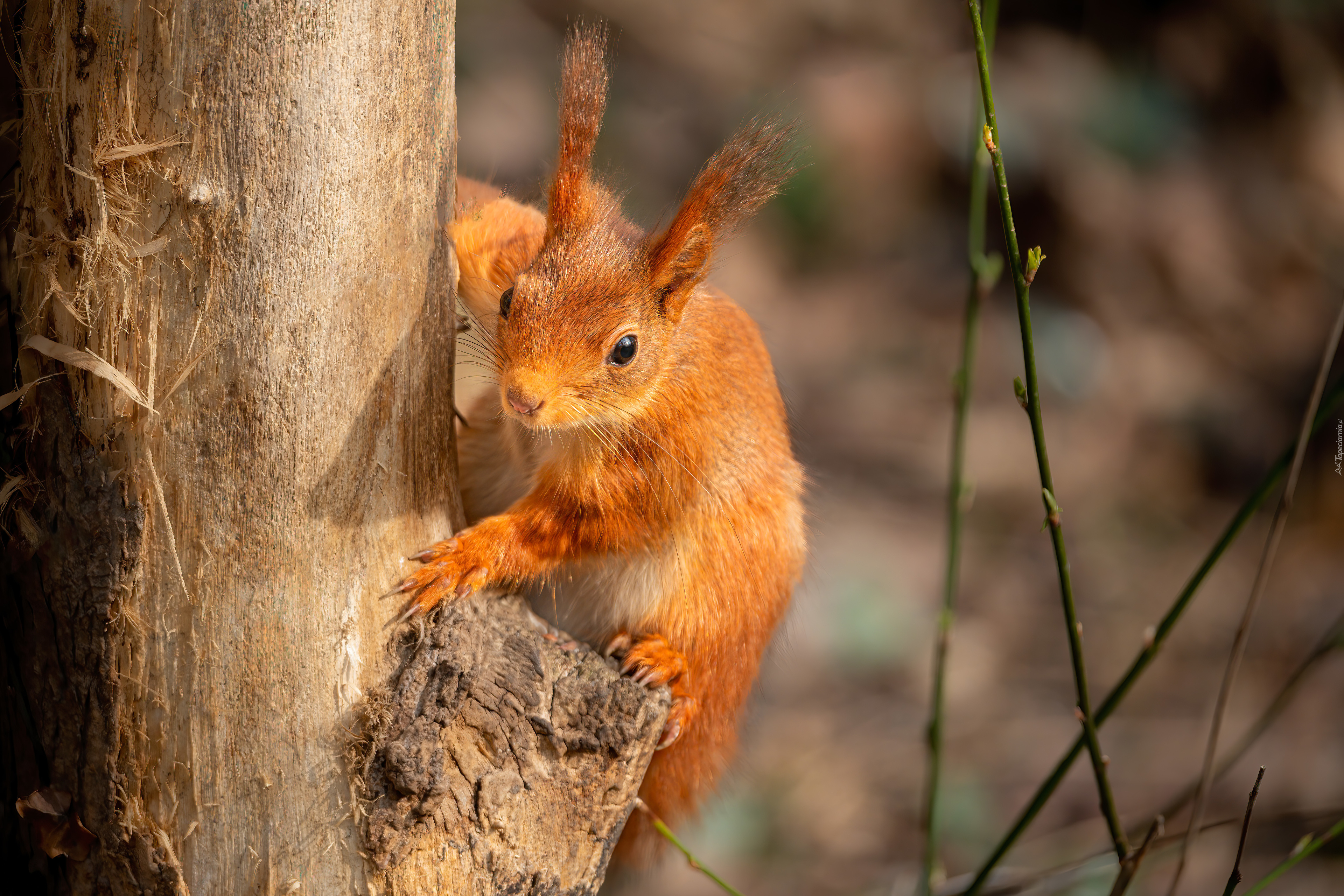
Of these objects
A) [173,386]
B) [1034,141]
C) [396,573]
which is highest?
[1034,141]

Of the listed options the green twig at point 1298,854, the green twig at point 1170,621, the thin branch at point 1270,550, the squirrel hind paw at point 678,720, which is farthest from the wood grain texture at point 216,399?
the green twig at point 1298,854

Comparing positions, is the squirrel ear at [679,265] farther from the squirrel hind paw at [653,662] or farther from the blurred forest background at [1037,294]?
the blurred forest background at [1037,294]

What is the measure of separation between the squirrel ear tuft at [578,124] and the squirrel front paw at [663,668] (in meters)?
0.76

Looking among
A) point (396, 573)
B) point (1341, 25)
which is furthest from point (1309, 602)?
point (396, 573)

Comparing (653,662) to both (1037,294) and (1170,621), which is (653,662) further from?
(1037,294)

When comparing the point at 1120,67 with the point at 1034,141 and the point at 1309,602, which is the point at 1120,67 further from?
the point at 1309,602

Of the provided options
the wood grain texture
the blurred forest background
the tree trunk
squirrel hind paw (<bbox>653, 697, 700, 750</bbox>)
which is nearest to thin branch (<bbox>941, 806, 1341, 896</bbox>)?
squirrel hind paw (<bbox>653, 697, 700, 750</bbox>)

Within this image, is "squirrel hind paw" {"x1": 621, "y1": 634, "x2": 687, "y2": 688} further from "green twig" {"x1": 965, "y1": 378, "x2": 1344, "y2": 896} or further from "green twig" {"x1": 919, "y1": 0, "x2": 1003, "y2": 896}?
"green twig" {"x1": 965, "y1": 378, "x2": 1344, "y2": 896}

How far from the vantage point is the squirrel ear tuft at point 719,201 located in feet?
5.30

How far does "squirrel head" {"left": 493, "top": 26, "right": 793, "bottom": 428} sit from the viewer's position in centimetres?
164

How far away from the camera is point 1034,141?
4.82 metres

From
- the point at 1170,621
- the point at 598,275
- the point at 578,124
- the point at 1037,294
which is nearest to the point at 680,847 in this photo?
the point at 1170,621

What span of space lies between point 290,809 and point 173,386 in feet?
1.96

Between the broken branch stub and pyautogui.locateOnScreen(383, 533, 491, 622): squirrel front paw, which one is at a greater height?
pyautogui.locateOnScreen(383, 533, 491, 622): squirrel front paw
